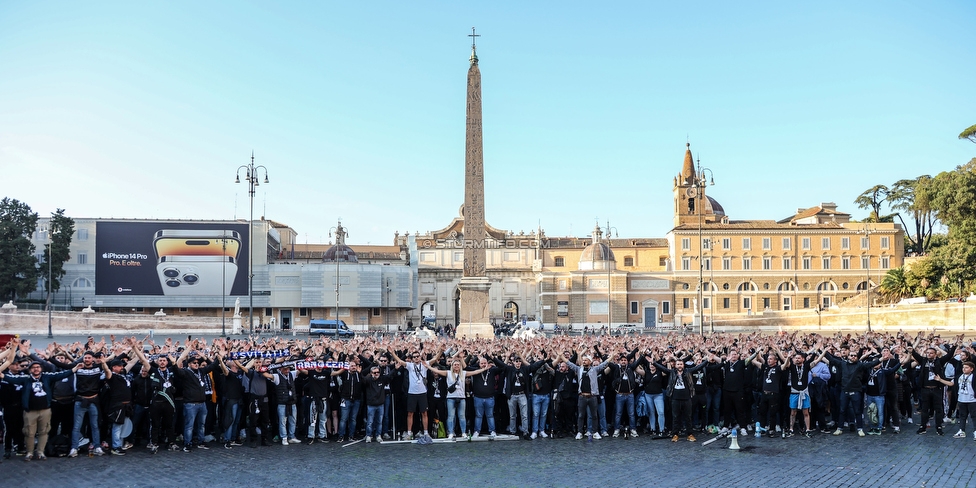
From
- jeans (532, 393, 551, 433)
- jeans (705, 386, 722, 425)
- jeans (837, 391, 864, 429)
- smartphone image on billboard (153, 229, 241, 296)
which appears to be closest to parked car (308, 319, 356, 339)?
smartphone image on billboard (153, 229, 241, 296)

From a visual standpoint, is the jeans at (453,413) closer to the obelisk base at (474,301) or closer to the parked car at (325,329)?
the obelisk base at (474,301)

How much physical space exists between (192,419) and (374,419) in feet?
9.17

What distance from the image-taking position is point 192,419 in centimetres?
1261

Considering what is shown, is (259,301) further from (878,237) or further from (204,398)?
(204,398)

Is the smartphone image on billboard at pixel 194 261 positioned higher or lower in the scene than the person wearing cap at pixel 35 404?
higher

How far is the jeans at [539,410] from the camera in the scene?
13.9 metres

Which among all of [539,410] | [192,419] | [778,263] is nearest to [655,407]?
[539,410]

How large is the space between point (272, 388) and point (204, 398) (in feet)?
3.51

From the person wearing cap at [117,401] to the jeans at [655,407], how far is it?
8.10 metres

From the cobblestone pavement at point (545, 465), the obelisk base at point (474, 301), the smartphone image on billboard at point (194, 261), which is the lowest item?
the cobblestone pavement at point (545, 465)

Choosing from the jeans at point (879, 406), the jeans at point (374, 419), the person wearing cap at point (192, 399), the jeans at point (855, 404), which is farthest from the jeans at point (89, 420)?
the jeans at point (879, 406)

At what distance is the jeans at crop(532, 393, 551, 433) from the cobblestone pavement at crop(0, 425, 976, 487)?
462mm

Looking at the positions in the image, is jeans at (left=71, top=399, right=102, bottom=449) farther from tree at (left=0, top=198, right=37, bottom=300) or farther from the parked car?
tree at (left=0, top=198, right=37, bottom=300)

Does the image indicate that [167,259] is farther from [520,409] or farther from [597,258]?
[520,409]
